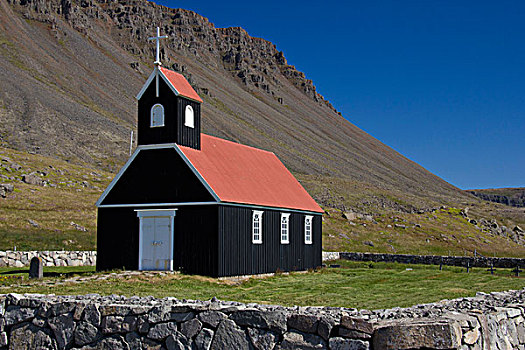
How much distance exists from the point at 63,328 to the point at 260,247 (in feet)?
64.1

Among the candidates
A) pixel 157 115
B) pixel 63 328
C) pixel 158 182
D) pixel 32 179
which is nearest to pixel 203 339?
pixel 63 328

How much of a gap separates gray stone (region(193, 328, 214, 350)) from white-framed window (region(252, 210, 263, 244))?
19582mm

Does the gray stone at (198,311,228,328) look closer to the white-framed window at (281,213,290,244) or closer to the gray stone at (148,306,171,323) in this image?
the gray stone at (148,306,171,323)

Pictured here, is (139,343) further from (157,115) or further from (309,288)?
(157,115)

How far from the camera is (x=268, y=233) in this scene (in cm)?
2994

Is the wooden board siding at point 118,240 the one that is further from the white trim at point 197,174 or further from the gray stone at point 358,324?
the gray stone at point 358,324

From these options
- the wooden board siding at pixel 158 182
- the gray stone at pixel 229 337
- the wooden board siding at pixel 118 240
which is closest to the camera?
the gray stone at pixel 229 337

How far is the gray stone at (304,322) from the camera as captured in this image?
27.3 ft

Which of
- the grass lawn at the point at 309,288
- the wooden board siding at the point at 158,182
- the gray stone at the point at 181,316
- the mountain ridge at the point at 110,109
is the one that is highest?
the mountain ridge at the point at 110,109

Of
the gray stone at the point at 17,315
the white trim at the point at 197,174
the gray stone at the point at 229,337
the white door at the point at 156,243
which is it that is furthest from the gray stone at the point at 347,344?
the white door at the point at 156,243

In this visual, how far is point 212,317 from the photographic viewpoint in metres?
8.95

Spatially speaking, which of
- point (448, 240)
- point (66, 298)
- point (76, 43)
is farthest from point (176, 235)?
point (76, 43)

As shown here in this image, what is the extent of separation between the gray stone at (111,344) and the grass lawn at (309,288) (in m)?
7.86

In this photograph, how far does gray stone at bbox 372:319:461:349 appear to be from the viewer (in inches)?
306
